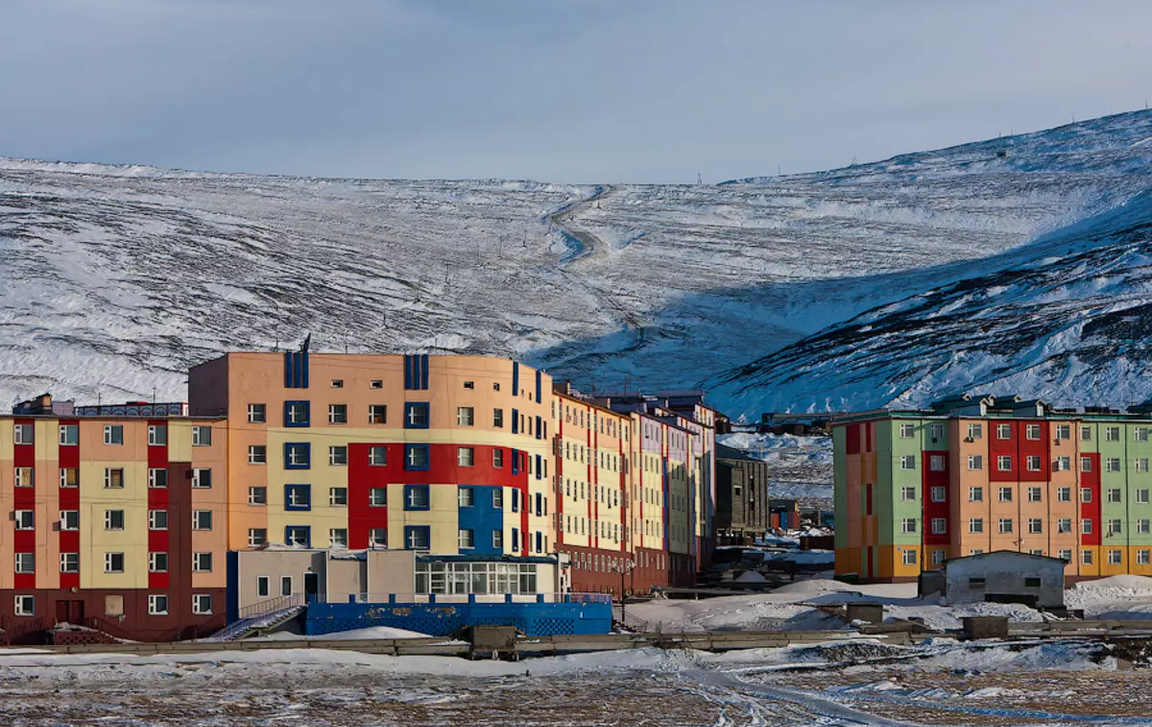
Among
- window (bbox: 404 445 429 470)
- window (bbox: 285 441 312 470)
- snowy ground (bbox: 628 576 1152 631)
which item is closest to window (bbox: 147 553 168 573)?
window (bbox: 285 441 312 470)

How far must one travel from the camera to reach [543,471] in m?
97.3

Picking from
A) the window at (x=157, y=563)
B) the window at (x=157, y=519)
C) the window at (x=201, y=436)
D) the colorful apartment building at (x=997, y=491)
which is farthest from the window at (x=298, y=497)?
→ the colorful apartment building at (x=997, y=491)

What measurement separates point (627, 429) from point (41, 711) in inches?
2649

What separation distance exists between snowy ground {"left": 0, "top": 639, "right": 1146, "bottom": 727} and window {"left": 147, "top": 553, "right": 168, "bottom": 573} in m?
20.0

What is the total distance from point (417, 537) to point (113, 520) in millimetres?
12399

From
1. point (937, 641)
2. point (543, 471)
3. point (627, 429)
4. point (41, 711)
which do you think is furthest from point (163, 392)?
point (41, 711)

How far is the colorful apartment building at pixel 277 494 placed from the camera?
85062 millimetres

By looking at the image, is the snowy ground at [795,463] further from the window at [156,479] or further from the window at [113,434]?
the window at [113,434]

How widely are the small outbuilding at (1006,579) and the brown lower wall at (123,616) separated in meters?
33.3

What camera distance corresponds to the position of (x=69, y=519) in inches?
3406

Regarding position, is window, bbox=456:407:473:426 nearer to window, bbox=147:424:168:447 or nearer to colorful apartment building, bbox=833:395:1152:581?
window, bbox=147:424:168:447

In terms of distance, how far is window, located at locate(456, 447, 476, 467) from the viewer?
297 ft

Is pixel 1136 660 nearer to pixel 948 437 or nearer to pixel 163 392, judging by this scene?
pixel 948 437

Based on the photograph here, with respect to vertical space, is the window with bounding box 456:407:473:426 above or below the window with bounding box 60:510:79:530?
above
